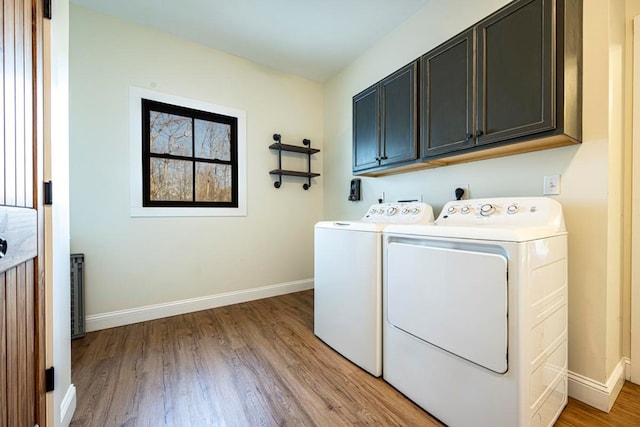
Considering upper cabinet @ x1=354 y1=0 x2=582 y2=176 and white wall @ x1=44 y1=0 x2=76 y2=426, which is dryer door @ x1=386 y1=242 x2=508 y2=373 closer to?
upper cabinet @ x1=354 y1=0 x2=582 y2=176

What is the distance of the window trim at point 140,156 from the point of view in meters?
2.43

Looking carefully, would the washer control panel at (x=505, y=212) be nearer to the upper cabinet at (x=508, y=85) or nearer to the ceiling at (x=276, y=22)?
the upper cabinet at (x=508, y=85)

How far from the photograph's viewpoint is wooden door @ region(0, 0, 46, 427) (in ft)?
2.25

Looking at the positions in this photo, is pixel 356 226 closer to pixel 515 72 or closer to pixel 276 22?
pixel 515 72

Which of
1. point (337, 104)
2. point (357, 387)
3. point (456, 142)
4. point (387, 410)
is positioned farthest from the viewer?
point (337, 104)

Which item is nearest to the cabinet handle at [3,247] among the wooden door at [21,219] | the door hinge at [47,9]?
the wooden door at [21,219]

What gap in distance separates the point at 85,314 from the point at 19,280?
187 cm

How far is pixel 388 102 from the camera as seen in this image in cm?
217

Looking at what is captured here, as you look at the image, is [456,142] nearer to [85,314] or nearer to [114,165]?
[114,165]

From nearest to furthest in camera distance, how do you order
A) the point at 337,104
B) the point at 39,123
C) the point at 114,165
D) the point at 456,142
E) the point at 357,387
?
the point at 39,123 < the point at 357,387 < the point at 456,142 < the point at 114,165 < the point at 337,104

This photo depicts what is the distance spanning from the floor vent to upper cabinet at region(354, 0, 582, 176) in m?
2.86

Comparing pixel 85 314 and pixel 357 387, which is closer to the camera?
pixel 357 387

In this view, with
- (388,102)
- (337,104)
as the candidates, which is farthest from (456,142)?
(337,104)

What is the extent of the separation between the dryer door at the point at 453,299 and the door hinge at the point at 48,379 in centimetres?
158
